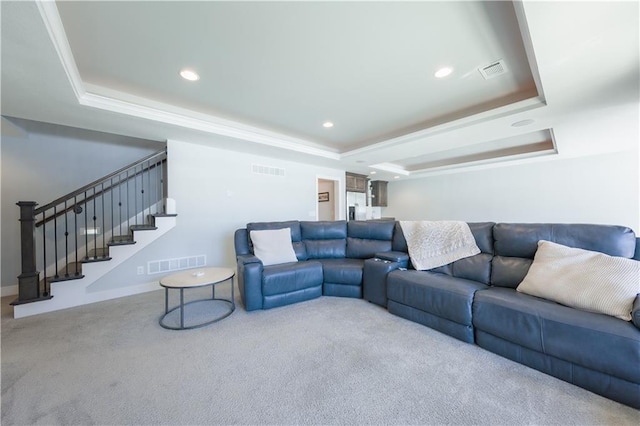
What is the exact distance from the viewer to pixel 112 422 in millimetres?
1337

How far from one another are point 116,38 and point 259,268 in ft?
8.03

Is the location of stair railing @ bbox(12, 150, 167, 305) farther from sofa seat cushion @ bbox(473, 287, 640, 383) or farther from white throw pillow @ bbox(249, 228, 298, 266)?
sofa seat cushion @ bbox(473, 287, 640, 383)

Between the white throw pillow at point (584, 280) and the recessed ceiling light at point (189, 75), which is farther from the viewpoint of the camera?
the recessed ceiling light at point (189, 75)

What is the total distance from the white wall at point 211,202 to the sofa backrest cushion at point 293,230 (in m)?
1.10

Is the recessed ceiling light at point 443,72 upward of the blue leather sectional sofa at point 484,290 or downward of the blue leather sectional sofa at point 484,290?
upward

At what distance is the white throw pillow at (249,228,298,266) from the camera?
324 cm

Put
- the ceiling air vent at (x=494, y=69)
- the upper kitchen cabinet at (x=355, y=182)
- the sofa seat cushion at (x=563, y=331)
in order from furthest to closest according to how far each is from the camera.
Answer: the upper kitchen cabinet at (x=355, y=182) → the ceiling air vent at (x=494, y=69) → the sofa seat cushion at (x=563, y=331)

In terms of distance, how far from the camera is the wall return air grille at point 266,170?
4.77 meters

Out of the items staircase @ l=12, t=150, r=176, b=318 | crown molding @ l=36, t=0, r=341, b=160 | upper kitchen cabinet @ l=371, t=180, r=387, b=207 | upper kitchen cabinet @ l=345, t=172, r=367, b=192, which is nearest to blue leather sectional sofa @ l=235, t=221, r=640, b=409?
crown molding @ l=36, t=0, r=341, b=160

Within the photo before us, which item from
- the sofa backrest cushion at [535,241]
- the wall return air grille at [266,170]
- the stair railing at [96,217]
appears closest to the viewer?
the sofa backrest cushion at [535,241]

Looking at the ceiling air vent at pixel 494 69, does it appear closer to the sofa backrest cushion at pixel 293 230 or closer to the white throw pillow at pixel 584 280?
the white throw pillow at pixel 584 280

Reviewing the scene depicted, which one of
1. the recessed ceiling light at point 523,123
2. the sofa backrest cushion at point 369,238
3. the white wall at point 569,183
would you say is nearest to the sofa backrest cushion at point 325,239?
the sofa backrest cushion at point 369,238

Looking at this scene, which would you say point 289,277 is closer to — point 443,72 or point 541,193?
point 443,72

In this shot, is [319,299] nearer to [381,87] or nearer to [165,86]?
[381,87]
